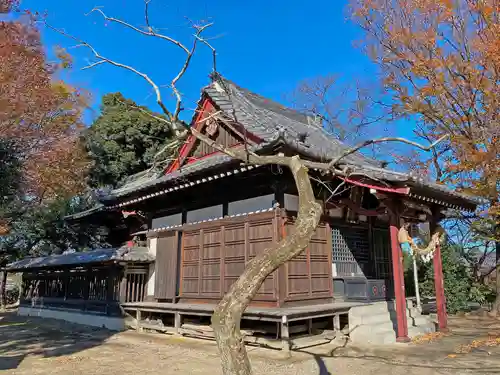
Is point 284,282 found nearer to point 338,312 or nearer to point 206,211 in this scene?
point 338,312

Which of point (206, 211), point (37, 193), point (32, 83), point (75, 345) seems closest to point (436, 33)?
point (206, 211)

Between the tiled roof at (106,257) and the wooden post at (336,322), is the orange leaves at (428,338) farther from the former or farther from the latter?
the tiled roof at (106,257)

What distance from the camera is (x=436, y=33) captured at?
14.5 m

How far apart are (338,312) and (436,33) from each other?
11039 millimetres

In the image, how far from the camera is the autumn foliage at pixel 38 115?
10.7 m

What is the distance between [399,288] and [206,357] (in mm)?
4413

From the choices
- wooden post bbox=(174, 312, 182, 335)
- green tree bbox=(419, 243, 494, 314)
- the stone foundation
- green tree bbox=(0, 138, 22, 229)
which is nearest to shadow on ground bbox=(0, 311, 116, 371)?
the stone foundation

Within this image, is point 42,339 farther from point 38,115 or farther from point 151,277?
point 38,115

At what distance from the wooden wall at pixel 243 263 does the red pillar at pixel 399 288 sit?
5.82 feet

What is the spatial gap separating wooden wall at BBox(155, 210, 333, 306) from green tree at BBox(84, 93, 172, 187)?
479 inches

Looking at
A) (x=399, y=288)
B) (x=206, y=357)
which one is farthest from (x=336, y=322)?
(x=206, y=357)

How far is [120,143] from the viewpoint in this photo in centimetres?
2328

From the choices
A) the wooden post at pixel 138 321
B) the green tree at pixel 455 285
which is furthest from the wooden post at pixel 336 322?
the green tree at pixel 455 285

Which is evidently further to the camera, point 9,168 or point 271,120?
point 271,120
